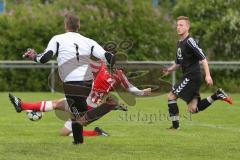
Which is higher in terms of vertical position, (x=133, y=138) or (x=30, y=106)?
(x=30, y=106)

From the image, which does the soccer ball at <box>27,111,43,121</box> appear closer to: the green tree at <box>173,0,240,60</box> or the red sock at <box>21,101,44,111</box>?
the red sock at <box>21,101,44,111</box>

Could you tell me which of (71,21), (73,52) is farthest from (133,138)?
(71,21)

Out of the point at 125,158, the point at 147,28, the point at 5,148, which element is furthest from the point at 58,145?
the point at 147,28

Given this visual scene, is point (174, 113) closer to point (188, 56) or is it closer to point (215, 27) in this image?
point (188, 56)

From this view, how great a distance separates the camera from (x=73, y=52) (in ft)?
34.4

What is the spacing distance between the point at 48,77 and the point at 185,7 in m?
6.34

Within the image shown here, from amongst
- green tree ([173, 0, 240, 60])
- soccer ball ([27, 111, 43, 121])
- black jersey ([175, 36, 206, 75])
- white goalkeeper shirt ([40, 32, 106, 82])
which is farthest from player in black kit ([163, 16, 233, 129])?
green tree ([173, 0, 240, 60])

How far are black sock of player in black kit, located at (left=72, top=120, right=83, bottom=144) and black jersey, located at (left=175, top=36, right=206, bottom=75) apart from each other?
10.6ft

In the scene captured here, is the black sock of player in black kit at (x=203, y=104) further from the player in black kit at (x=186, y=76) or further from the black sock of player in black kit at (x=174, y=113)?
the black sock of player in black kit at (x=174, y=113)

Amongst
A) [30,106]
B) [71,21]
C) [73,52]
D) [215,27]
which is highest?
[71,21]

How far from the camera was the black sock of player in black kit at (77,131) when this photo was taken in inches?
418

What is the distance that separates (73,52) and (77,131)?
1.12m

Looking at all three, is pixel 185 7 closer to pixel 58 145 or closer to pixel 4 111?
pixel 4 111

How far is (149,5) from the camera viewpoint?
2819 cm
